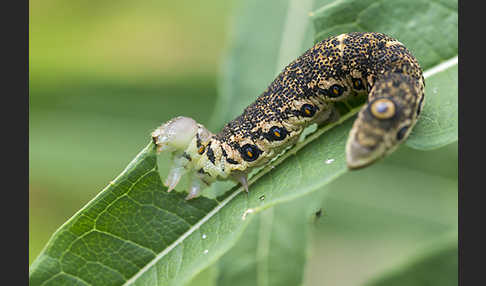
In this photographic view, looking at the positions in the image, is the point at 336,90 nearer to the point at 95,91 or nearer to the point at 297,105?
the point at 297,105

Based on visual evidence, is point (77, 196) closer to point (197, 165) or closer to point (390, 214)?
point (197, 165)

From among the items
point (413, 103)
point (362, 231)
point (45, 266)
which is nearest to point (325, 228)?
point (362, 231)

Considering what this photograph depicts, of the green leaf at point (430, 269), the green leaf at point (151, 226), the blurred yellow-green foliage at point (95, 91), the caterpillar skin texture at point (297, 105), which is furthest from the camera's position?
the blurred yellow-green foliage at point (95, 91)

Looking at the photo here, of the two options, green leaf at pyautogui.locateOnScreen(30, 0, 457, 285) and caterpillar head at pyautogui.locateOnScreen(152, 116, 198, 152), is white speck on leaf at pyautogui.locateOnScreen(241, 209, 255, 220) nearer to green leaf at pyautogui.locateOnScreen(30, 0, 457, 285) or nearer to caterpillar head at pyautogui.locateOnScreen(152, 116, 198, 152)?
green leaf at pyautogui.locateOnScreen(30, 0, 457, 285)

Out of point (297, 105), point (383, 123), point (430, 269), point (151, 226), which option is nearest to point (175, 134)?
point (151, 226)

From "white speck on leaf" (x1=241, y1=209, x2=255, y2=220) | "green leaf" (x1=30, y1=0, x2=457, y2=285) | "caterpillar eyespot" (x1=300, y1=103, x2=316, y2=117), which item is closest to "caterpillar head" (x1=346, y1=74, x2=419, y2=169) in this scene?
"green leaf" (x1=30, y1=0, x2=457, y2=285)

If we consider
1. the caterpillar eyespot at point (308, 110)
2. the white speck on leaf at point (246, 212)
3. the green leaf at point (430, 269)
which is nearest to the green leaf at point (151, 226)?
the white speck on leaf at point (246, 212)

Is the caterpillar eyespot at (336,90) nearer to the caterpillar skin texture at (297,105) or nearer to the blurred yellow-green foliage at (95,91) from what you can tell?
the caterpillar skin texture at (297,105)
